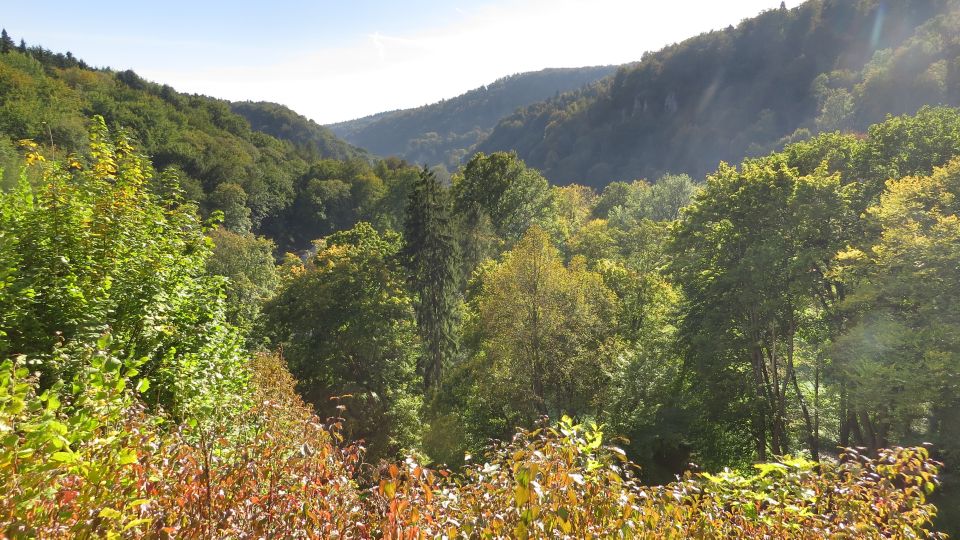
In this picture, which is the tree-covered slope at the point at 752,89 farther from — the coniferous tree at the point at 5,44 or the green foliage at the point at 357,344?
the coniferous tree at the point at 5,44

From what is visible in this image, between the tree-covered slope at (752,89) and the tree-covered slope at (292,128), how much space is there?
79110 mm

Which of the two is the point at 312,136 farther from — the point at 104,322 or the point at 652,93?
the point at 104,322

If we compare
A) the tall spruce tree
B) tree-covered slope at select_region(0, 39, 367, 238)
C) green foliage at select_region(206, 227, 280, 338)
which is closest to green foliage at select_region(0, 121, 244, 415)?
the tall spruce tree

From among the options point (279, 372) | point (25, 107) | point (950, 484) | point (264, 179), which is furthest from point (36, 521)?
point (264, 179)

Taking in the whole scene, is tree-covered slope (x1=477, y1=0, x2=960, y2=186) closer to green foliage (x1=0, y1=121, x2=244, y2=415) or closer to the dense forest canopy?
the dense forest canopy

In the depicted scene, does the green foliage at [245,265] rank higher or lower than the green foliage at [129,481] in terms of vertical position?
lower

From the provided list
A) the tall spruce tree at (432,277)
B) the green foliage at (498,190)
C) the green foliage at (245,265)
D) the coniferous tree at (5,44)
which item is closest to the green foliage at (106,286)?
the tall spruce tree at (432,277)

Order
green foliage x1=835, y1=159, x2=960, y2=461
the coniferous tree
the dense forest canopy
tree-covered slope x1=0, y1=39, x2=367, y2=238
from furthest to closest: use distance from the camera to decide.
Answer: the coniferous tree → tree-covered slope x1=0, y1=39, x2=367, y2=238 → green foliage x1=835, y1=159, x2=960, y2=461 → the dense forest canopy

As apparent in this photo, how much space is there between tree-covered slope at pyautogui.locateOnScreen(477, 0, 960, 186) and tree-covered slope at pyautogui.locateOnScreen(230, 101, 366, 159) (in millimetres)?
79110

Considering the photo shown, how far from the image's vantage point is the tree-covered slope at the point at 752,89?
350 ft

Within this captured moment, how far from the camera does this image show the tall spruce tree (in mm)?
26609

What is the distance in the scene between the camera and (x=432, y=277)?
26859mm

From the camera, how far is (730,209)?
57.8 feet

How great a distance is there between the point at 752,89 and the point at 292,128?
169m
